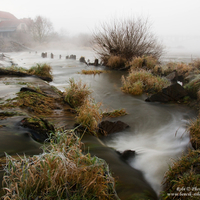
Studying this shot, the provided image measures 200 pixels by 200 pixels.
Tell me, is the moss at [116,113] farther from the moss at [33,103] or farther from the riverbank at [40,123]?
the moss at [33,103]

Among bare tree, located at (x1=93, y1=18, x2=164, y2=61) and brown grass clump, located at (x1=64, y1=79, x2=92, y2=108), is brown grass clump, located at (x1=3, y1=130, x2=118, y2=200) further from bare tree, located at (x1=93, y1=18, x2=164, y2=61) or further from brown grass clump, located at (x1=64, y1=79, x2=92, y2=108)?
bare tree, located at (x1=93, y1=18, x2=164, y2=61)

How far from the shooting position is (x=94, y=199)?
2.18m

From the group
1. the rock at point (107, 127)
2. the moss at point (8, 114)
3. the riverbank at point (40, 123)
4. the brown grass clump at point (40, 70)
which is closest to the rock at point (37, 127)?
the riverbank at point (40, 123)

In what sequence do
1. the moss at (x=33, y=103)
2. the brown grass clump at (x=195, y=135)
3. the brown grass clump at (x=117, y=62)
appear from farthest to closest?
the brown grass clump at (x=117, y=62), the moss at (x=33, y=103), the brown grass clump at (x=195, y=135)

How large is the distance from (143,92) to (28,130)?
22.1ft

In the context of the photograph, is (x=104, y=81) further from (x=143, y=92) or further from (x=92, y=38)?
(x=92, y=38)

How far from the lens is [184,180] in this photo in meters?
2.66

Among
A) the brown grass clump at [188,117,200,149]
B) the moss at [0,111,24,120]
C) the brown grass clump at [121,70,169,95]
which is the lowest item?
the brown grass clump at [188,117,200,149]

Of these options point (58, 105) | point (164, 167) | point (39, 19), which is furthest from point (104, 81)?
point (39, 19)

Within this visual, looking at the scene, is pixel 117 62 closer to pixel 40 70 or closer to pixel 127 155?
pixel 40 70

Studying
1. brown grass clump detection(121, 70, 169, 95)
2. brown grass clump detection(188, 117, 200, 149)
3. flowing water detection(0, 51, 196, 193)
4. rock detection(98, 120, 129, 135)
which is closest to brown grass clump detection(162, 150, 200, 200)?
flowing water detection(0, 51, 196, 193)

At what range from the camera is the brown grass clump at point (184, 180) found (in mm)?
2522

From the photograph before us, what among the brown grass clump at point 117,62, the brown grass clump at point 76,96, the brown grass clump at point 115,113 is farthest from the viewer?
the brown grass clump at point 117,62

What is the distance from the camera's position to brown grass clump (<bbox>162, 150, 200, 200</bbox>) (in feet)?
8.27
